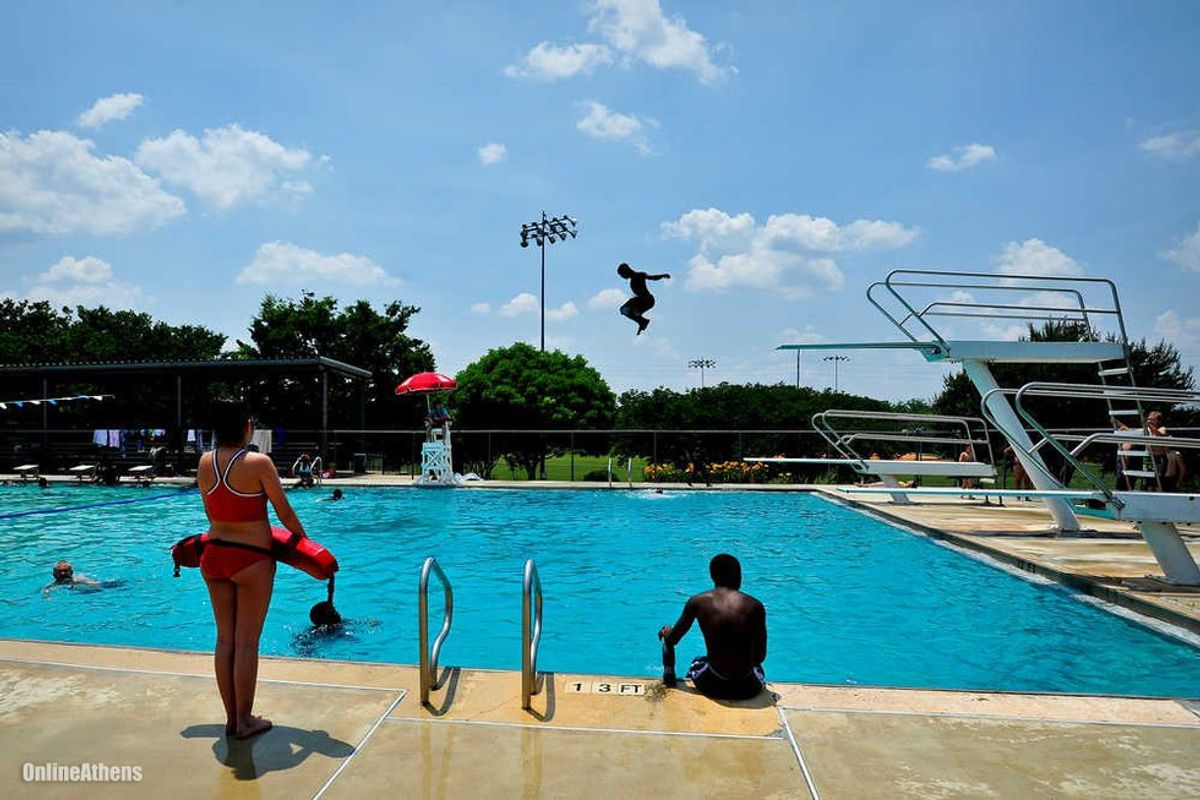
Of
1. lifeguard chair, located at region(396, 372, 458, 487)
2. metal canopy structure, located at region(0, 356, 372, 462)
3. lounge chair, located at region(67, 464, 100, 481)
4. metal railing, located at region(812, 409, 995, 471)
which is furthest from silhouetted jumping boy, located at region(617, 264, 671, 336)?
lounge chair, located at region(67, 464, 100, 481)

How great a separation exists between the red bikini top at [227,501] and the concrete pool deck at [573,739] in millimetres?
1037

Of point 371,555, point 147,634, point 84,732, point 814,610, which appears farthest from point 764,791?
point 371,555

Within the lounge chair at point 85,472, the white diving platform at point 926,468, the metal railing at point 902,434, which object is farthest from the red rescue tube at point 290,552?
the lounge chair at point 85,472

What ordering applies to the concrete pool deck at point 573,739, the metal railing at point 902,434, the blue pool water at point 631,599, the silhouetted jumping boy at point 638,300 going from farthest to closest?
1. the metal railing at point 902,434
2. the silhouetted jumping boy at point 638,300
3. the blue pool water at point 631,599
4. the concrete pool deck at point 573,739

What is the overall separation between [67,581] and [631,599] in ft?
21.7

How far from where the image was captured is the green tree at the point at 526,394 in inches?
1286

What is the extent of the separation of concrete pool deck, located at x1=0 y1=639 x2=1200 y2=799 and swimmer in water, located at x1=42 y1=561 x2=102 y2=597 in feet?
16.5

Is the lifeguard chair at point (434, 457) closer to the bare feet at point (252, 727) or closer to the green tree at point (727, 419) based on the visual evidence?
the green tree at point (727, 419)

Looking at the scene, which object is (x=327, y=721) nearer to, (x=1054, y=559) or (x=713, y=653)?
(x=713, y=653)

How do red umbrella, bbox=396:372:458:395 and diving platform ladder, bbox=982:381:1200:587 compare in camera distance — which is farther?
red umbrella, bbox=396:372:458:395

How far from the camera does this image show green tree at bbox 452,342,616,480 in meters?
32.7

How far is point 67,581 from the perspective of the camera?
28.7ft

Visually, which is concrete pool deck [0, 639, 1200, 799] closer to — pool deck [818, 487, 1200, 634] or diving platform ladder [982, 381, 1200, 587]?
pool deck [818, 487, 1200, 634]

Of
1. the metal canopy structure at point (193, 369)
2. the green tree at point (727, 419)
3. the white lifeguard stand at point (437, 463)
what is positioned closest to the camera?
the white lifeguard stand at point (437, 463)
